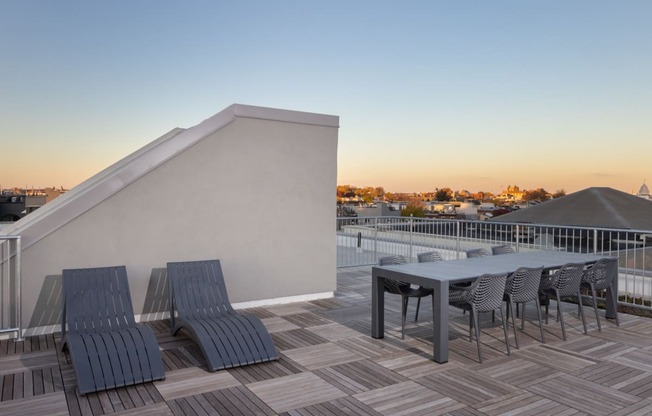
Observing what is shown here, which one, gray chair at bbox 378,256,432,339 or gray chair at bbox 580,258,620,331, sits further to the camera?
gray chair at bbox 580,258,620,331

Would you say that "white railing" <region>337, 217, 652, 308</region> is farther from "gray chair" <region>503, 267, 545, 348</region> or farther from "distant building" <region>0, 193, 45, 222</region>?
"distant building" <region>0, 193, 45, 222</region>

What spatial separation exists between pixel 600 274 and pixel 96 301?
235 inches

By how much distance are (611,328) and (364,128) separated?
1441 centimetres

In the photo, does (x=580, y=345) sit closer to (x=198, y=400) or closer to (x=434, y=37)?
(x=198, y=400)

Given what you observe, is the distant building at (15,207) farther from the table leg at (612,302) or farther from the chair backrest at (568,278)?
the table leg at (612,302)

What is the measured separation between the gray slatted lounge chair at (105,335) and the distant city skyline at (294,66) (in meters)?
5.62

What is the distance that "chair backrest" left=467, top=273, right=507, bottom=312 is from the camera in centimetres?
439

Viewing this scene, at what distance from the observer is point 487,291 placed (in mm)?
4469

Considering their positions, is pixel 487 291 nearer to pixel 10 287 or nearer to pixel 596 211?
pixel 10 287

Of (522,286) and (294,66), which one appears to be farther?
(294,66)

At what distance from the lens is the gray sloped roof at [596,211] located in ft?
43.8

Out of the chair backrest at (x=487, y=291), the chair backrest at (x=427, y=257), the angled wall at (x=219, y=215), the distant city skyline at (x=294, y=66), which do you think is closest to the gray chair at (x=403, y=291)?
the chair backrest at (x=427, y=257)

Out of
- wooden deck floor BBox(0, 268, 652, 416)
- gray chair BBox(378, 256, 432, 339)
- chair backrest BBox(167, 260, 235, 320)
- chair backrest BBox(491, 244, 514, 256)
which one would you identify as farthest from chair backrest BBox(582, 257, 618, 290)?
chair backrest BBox(167, 260, 235, 320)

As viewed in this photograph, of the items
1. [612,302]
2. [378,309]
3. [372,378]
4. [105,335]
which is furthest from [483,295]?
[105,335]
